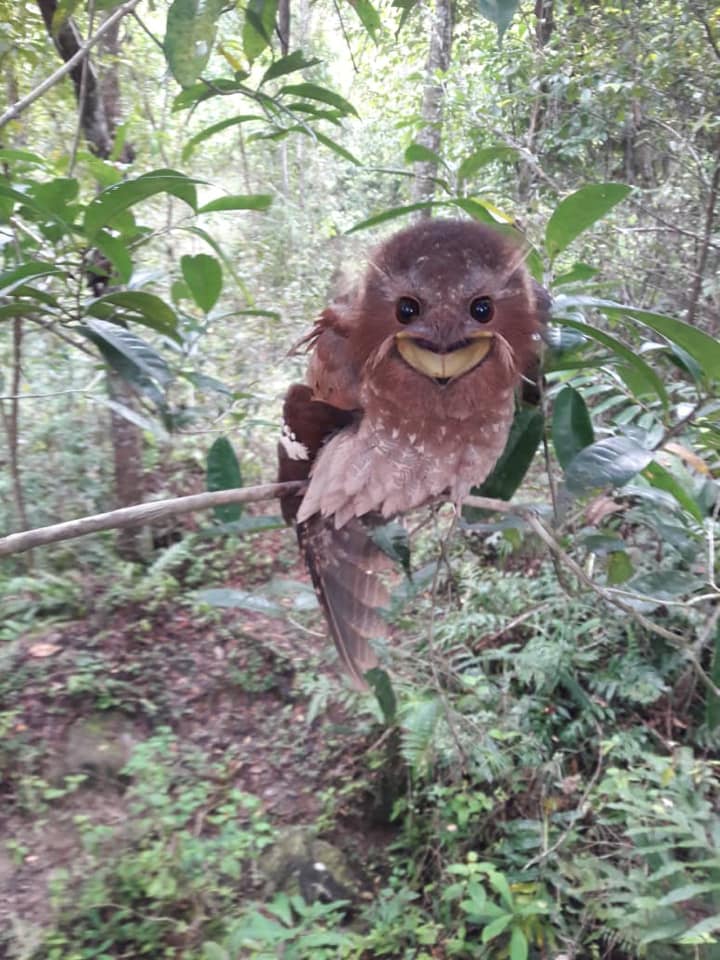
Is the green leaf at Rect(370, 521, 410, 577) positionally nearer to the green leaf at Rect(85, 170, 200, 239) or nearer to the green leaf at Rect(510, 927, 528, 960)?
the green leaf at Rect(85, 170, 200, 239)

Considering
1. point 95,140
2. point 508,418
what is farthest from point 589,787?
point 95,140

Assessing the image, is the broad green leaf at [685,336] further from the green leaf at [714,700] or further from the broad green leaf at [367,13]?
the broad green leaf at [367,13]

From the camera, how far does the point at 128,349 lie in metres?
1.25

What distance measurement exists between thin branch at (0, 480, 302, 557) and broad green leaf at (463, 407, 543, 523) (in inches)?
20.8

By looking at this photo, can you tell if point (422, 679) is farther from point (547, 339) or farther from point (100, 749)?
point (547, 339)

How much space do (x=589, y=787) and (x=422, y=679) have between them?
32.6 inches

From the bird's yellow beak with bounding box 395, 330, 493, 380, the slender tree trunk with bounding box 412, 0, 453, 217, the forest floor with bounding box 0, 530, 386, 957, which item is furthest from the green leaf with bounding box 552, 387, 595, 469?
the slender tree trunk with bounding box 412, 0, 453, 217

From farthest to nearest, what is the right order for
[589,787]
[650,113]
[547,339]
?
[650,113] → [589,787] → [547,339]

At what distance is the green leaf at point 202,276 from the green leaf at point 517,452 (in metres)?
0.80

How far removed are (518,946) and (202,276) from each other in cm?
215

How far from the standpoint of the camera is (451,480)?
1.31 meters

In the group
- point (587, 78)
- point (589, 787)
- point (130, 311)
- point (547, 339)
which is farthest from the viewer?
point (587, 78)

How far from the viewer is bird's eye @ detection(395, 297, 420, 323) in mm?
1228

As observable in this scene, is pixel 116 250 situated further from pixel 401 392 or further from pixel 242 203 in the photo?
pixel 401 392
